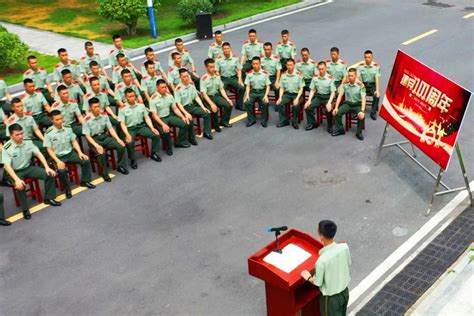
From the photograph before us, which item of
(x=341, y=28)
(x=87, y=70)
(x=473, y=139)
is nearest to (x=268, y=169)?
(x=473, y=139)

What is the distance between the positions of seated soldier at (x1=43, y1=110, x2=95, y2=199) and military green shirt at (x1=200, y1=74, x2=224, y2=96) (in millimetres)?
2928

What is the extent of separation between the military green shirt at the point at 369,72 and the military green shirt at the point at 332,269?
685 centimetres

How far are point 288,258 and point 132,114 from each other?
5400 millimetres

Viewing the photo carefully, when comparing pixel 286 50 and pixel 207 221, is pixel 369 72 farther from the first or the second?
pixel 207 221

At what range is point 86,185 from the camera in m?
10.0

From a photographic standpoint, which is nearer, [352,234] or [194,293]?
[194,293]

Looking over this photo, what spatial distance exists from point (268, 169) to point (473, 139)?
3663 millimetres

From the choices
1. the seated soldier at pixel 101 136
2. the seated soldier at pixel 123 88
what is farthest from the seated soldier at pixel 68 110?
the seated soldier at pixel 123 88

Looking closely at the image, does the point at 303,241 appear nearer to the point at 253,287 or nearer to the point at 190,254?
the point at 253,287

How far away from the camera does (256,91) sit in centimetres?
1202

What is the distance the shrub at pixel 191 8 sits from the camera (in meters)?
18.3

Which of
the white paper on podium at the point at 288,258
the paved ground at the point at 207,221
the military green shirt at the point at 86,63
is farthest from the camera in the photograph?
the military green shirt at the point at 86,63

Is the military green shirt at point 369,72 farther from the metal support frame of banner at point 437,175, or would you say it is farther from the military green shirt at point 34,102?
the military green shirt at point 34,102

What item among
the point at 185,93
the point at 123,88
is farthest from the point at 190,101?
the point at 123,88
